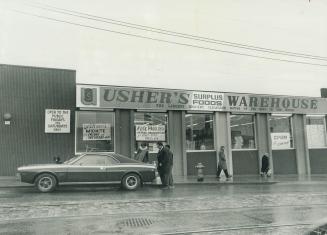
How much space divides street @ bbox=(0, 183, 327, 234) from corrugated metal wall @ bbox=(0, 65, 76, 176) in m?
6.28

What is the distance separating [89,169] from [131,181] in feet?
5.29

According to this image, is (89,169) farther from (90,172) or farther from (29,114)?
(29,114)

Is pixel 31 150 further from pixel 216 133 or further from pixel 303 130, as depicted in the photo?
pixel 303 130

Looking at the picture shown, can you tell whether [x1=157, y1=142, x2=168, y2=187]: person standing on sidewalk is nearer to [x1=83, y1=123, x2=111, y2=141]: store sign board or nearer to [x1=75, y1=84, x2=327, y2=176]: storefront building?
[x1=75, y1=84, x2=327, y2=176]: storefront building

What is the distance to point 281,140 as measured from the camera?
25031 millimetres

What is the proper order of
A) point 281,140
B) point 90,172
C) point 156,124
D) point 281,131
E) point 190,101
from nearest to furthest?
point 90,172
point 156,124
point 190,101
point 281,140
point 281,131

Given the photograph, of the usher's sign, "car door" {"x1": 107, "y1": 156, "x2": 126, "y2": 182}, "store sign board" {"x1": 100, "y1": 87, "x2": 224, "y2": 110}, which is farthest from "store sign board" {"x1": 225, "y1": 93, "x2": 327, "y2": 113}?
"car door" {"x1": 107, "y1": 156, "x2": 126, "y2": 182}

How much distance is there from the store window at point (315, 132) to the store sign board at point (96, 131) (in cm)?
1318

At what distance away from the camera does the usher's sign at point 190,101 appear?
67.0ft

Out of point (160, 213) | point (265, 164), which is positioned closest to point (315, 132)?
point (265, 164)

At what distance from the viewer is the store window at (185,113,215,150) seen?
22828 millimetres

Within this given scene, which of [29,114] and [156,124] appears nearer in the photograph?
[29,114]

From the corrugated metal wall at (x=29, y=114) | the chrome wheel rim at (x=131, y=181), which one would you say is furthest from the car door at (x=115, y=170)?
the corrugated metal wall at (x=29, y=114)

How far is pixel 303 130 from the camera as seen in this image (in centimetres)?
2548
